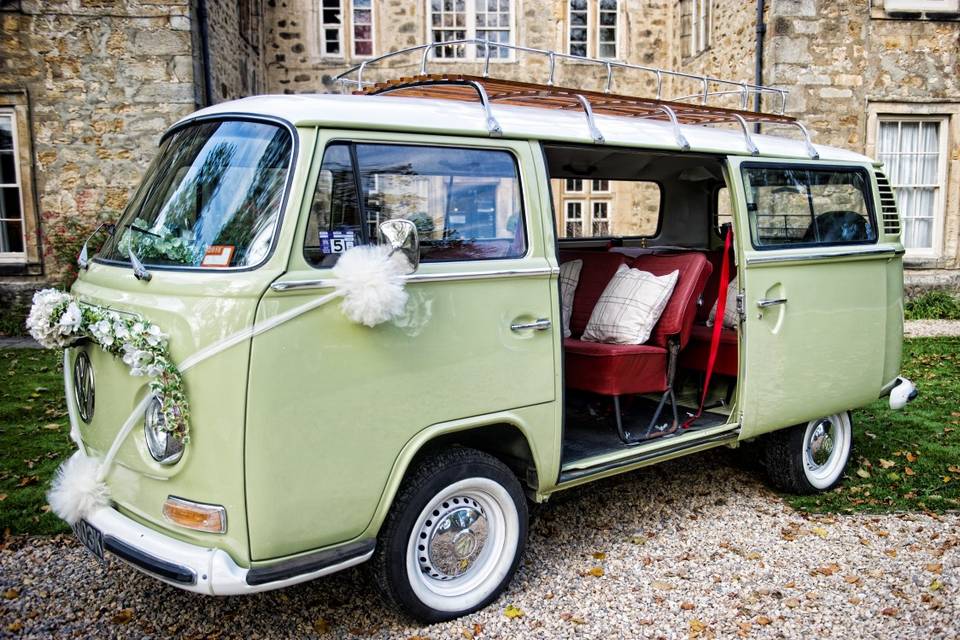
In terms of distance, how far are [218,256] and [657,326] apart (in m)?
2.80

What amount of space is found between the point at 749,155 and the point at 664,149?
80cm

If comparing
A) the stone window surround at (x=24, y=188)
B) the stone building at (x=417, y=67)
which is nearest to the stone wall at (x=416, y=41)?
the stone building at (x=417, y=67)

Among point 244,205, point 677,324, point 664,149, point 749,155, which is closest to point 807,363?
point 677,324

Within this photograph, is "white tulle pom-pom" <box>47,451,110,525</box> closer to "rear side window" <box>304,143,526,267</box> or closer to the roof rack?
"rear side window" <box>304,143,526,267</box>

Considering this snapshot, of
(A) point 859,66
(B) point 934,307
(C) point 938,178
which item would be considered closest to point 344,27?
(A) point 859,66

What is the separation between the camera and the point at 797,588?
4043 millimetres

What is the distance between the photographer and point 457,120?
347cm

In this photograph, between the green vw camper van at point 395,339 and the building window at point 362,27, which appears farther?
the building window at point 362,27

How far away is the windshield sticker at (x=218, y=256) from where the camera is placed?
2.99 metres

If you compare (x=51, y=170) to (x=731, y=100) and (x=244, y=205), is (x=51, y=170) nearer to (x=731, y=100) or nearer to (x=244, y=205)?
(x=244, y=205)

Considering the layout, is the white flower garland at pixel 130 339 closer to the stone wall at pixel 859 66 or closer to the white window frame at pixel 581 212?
the stone wall at pixel 859 66

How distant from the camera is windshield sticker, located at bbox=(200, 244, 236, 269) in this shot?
299 cm

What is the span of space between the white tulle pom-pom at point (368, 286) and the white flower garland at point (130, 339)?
691 mm

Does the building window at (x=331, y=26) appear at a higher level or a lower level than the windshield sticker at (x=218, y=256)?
higher
